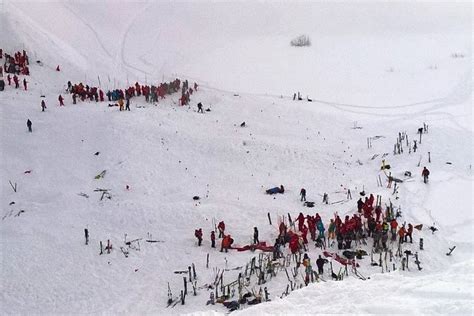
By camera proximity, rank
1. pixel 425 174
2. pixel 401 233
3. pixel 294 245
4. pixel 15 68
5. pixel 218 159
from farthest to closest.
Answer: pixel 15 68, pixel 218 159, pixel 425 174, pixel 401 233, pixel 294 245

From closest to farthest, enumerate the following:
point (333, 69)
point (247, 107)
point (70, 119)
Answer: point (70, 119), point (247, 107), point (333, 69)

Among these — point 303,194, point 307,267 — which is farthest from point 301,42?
point 307,267

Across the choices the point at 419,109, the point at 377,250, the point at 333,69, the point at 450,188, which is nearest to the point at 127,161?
the point at 377,250

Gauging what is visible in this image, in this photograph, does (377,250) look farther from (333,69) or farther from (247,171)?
(333,69)

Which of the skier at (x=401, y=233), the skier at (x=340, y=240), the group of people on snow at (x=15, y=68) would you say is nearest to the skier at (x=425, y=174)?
the skier at (x=401, y=233)

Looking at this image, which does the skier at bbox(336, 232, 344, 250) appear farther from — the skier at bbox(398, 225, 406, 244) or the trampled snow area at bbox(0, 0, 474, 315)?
the skier at bbox(398, 225, 406, 244)

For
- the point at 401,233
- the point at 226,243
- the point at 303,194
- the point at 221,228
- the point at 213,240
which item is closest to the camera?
the point at 401,233

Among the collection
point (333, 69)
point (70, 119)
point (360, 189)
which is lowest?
point (360, 189)

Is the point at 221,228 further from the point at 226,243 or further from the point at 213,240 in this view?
the point at 226,243
